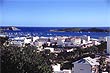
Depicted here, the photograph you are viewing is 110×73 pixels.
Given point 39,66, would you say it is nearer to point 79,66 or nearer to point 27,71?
point 27,71

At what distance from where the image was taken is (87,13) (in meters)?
2.43

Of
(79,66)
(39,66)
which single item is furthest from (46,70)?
(79,66)

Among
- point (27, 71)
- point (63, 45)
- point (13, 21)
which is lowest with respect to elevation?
point (63, 45)

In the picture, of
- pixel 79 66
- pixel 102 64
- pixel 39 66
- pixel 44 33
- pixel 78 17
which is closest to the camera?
pixel 78 17

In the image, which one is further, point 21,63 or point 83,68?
point 83,68

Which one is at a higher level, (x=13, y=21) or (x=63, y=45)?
(x=13, y=21)

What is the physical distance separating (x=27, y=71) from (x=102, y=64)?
5.74 ft

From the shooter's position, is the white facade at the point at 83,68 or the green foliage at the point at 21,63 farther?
the white facade at the point at 83,68

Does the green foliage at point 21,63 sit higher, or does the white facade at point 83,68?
the green foliage at point 21,63

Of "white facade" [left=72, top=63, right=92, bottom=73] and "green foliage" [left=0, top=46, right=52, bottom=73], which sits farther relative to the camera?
"white facade" [left=72, top=63, right=92, bottom=73]

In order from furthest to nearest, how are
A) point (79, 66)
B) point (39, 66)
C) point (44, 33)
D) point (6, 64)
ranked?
point (44, 33)
point (79, 66)
point (39, 66)
point (6, 64)

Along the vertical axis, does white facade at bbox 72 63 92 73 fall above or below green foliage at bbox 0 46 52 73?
below

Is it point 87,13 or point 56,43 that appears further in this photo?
point 56,43

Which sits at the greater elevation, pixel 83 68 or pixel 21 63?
pixel 21 63
